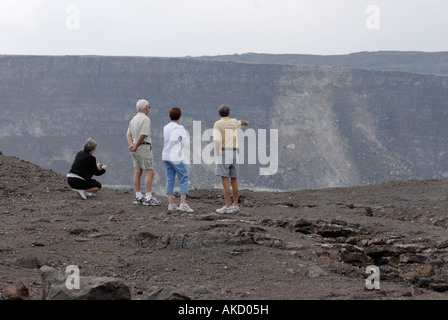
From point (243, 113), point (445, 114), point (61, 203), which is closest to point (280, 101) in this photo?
point (243, 113)

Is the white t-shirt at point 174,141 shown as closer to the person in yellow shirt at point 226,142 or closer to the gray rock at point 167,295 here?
the person in yellow shirt at point 226,142

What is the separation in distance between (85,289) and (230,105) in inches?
2159

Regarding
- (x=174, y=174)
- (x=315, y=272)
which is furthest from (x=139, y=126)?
(x=315, y=272)

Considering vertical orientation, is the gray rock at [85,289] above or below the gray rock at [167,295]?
above

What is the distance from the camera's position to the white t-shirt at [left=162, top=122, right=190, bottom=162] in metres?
10.8

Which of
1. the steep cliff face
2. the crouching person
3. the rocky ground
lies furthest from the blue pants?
the steep cliff face

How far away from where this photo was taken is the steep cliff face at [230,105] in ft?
185

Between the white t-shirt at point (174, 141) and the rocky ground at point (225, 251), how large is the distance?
913mm

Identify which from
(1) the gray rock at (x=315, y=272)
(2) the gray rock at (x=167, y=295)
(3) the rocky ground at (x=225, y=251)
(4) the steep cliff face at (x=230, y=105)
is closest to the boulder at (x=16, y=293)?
(3) the rocky ground at (x=225, y=251)

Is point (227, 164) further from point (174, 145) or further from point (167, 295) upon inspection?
point (167, 295)

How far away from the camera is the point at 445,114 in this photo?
59.9 meters

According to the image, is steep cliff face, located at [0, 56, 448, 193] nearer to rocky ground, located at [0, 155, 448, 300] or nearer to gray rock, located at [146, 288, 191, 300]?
rocky ground, located at [0, 155, 448, 300]

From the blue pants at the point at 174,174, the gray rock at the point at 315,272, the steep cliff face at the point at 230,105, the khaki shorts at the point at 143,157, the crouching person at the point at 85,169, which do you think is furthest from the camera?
the steep cliff face at the point at 230,105
